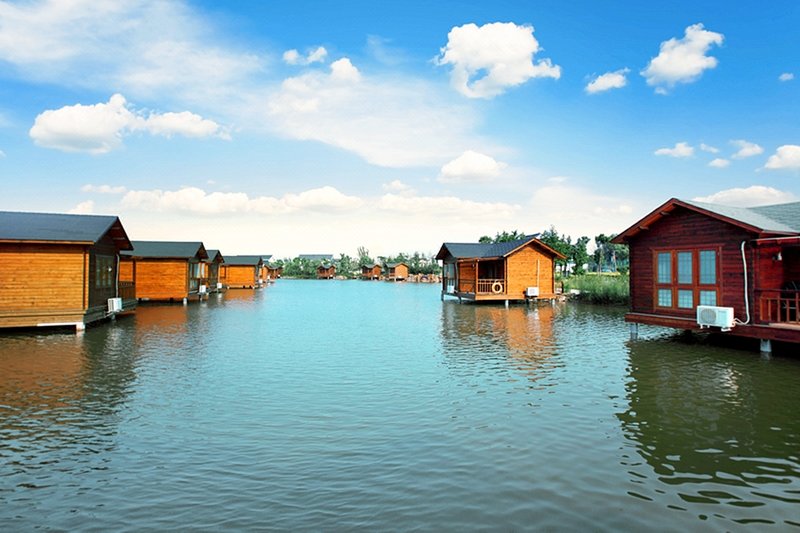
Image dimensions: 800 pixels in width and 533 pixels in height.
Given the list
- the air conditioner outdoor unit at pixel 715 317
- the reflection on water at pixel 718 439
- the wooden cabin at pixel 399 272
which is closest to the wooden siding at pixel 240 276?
the wooden cabin at pixel 399 272

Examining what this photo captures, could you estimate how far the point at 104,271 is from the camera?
2469cm

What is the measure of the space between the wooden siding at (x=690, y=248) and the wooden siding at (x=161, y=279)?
100ft

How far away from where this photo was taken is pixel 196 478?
6.54 metres

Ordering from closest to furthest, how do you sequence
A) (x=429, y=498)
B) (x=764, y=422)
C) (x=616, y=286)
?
(x=429, y=498) → (x=764, y=422) → (x=616, y=286)

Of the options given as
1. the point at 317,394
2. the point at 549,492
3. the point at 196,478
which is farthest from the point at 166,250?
the point at 549,492

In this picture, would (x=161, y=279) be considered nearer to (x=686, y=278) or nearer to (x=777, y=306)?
(x=686, y=278)

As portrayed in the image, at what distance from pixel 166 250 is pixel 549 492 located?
36.7 metres

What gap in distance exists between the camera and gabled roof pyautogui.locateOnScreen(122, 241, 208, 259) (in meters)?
36.4

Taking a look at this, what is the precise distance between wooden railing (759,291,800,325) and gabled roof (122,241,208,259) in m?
34.2

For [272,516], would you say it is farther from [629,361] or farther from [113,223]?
[113,223]

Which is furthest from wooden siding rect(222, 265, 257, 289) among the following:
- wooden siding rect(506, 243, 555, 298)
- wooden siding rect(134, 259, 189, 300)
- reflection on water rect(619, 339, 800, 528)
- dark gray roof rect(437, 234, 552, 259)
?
reflection on water rect(619, 339, 800, 528)

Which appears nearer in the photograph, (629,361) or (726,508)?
(726,508)

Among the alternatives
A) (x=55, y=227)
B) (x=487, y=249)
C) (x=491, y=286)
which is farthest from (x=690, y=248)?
(x=55, y=227)

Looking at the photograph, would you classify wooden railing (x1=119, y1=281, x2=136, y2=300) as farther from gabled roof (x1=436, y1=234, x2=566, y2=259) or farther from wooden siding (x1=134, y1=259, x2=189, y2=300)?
gabled roof (x1=436, y1=234, x2=566, y2=259)
